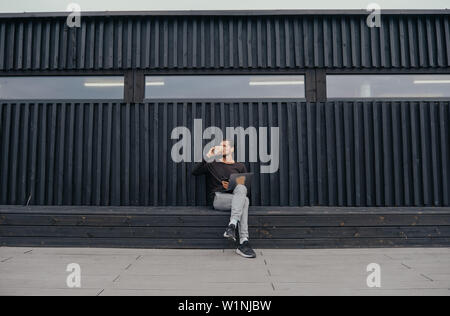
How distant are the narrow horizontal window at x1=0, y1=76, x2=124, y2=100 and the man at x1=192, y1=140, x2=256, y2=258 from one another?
225 centimetres

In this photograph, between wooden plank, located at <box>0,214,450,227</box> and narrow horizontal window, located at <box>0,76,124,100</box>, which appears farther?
narrow horizontal window, located at <box>0,76,124,100</box>

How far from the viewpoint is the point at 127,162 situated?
5.23 meters

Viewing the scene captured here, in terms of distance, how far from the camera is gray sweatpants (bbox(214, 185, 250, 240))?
3.86 metres

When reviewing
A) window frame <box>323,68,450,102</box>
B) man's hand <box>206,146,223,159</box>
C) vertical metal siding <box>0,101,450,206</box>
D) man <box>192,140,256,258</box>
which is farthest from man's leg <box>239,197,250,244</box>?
window frame <box>323,68,450,102</box>

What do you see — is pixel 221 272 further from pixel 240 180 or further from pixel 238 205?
pixel 240 180

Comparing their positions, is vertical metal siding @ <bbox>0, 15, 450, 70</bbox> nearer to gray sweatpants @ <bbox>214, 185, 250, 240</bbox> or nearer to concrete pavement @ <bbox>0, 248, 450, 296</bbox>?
gray sweatpants @ <bbox>214, 185, 250, 240</bbox>

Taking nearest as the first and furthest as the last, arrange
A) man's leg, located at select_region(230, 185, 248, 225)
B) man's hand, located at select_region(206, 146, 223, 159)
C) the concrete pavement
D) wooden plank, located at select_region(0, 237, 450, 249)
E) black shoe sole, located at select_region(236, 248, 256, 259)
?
the concrete pavement < black shoe sole, located at select_region(236, 248, 256, 259) < man's leg, located at select_region(230, 185, 248, 225) < wooden plank, located at select_region(0, 237, 450, 249) < man's hand, located at select_region(206, 146, 223, 159)

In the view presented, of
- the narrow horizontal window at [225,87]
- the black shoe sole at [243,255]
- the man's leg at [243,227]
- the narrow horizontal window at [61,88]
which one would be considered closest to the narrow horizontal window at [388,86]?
the narrow horizontal window at [225,87]

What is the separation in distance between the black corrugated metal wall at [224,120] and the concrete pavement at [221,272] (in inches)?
54.1

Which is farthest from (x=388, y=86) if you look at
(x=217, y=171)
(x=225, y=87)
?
(x=217, y=171)

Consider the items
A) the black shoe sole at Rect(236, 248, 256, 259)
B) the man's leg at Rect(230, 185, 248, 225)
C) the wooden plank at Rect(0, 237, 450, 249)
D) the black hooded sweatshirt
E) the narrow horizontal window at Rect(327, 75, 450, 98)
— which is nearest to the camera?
the black shoe sole at Rect(236, 248, 256, 259)

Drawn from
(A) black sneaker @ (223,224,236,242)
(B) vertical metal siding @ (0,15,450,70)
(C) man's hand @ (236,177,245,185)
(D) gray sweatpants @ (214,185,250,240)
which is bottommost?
(A) black sneaker @ (223,224,236,242)

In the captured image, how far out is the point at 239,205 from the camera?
3889mm

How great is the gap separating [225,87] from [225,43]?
834 millimetres
